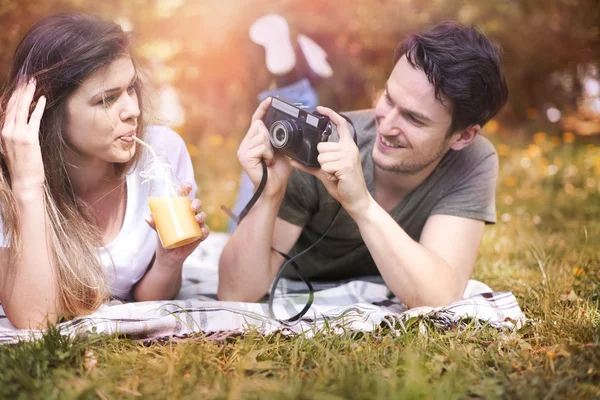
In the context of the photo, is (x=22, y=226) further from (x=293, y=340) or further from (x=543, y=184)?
(x=543, y=184)

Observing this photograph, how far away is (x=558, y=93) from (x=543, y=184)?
2048mm

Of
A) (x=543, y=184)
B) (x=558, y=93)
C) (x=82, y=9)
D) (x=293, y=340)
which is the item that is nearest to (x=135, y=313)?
(x=293, y=340)

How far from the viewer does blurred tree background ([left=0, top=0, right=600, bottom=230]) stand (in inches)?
188

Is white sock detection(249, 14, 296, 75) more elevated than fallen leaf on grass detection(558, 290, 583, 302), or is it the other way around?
white sock detection(249, 14, 296, 75)

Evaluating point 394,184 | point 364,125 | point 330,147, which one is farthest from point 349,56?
point 330,147

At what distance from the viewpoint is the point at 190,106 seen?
5238mm

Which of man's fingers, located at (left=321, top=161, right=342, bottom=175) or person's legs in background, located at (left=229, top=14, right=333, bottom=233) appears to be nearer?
man's fingers, located at (left=321, top=161, right=342, bottom=175)

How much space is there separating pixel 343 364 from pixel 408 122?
2.92 feet

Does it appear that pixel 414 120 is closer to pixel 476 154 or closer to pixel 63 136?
pixel 476 154

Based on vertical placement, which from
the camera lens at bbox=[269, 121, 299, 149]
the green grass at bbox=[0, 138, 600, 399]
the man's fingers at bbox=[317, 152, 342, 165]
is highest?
the camera lens at bbox=[269, 121, 299, 149]

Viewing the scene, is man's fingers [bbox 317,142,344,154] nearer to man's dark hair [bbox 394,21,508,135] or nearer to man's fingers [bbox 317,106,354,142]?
man's fingers [bbox 317,106,354,142]

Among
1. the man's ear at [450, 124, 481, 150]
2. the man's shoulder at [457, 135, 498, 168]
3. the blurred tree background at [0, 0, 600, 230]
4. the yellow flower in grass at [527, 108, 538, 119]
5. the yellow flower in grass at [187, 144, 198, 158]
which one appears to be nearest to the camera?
the man's ear at [450, 124, 481, 150]

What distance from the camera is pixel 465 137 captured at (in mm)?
2258

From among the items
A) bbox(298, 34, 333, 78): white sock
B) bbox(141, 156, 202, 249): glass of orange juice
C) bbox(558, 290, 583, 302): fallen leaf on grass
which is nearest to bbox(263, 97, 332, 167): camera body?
bbox(141, 156, 202, 249): glass of orange juice
